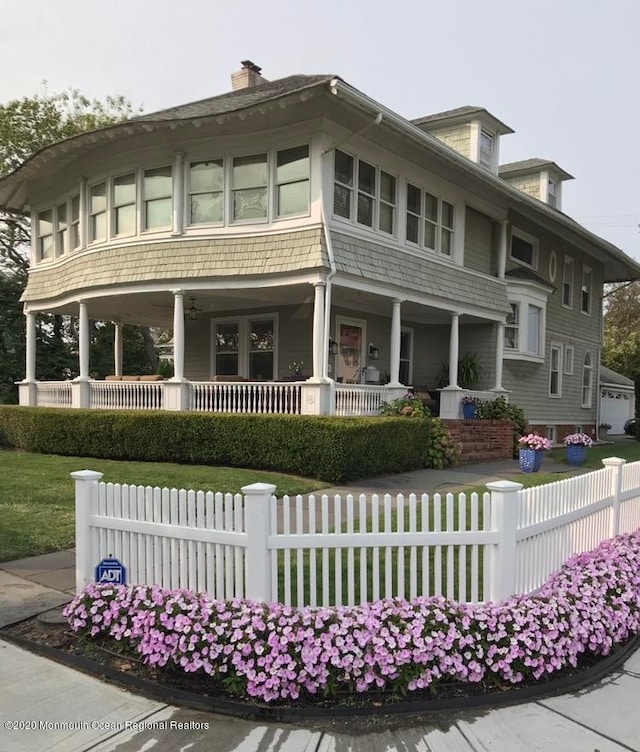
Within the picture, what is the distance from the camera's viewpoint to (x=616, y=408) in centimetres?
3309

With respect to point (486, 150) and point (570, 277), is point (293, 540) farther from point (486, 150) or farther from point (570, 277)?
point (570, 277)

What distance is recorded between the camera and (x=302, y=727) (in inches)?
120

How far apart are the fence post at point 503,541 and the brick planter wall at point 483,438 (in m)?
9.11

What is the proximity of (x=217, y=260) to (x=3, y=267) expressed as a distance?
53.6 feet

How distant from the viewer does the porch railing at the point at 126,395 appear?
1259cm

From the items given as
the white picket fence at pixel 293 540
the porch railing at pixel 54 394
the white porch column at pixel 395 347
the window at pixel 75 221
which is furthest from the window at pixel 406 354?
the white picket fence at pixel 293 540

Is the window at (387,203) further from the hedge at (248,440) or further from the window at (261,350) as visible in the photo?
the hedge at (248,440)

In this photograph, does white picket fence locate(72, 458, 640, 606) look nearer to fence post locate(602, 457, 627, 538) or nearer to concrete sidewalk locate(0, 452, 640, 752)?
concrete sidewalk locate(0, 452, 640, 752)

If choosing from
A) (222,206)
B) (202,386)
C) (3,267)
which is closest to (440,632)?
(202,386)

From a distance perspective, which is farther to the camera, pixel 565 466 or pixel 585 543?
pixel 565 466

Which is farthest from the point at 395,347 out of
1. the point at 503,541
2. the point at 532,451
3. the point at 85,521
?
the point at 85,521

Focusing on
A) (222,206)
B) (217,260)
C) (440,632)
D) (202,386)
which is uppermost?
(222,206)

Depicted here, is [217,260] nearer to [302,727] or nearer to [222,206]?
[222,206]

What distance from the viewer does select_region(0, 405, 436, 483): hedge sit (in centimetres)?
980
